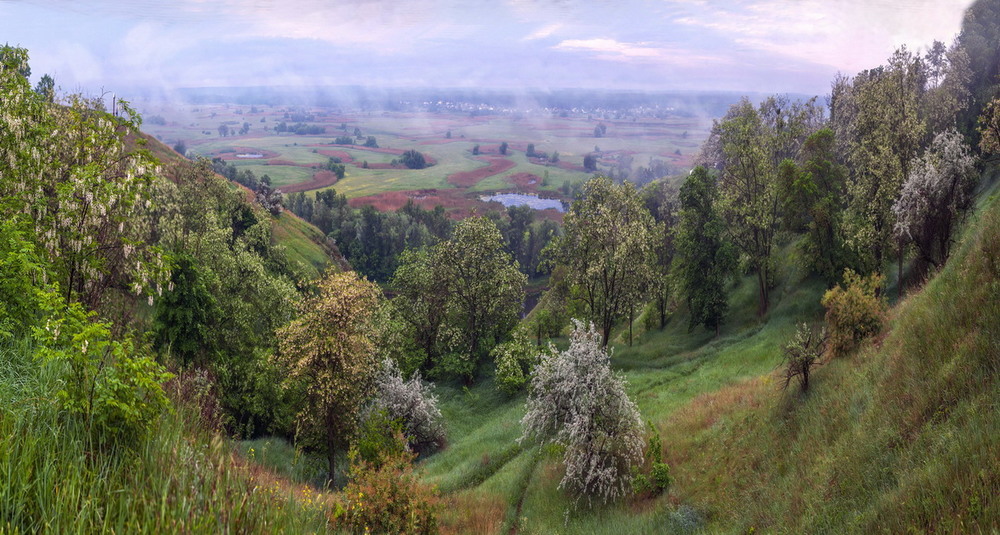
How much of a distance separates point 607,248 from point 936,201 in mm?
17868

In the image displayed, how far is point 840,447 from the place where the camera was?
14.8 metres

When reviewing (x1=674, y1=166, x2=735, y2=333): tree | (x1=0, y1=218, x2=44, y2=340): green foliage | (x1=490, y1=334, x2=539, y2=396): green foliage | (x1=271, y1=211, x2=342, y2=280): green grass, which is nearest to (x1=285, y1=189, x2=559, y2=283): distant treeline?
(x1=271, y1=211, x2=342, y2=280): green grass

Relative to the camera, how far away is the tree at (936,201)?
1030 inches

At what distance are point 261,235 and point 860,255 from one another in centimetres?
6003

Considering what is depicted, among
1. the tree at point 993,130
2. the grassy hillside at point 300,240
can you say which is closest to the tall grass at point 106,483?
the tree at point 993,130

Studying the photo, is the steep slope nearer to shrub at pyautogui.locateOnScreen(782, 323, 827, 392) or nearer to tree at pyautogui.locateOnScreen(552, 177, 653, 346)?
shrub at pyautogui.locateOnScreen(782, 323, 827, 392)

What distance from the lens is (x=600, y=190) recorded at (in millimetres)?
37188

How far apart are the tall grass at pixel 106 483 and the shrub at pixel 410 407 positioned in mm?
23881

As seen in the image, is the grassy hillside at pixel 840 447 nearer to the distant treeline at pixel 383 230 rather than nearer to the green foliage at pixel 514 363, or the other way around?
the green foliage at pixel 514 363

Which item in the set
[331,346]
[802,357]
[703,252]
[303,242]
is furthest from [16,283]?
[303,242]

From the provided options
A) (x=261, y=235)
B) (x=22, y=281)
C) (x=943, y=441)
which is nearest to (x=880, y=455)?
(x=943, y=441)

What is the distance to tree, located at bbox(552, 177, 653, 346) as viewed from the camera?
116 ft

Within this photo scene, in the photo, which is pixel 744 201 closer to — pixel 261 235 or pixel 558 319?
pixel 558 319

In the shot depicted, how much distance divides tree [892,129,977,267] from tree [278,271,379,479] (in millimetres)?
28621
